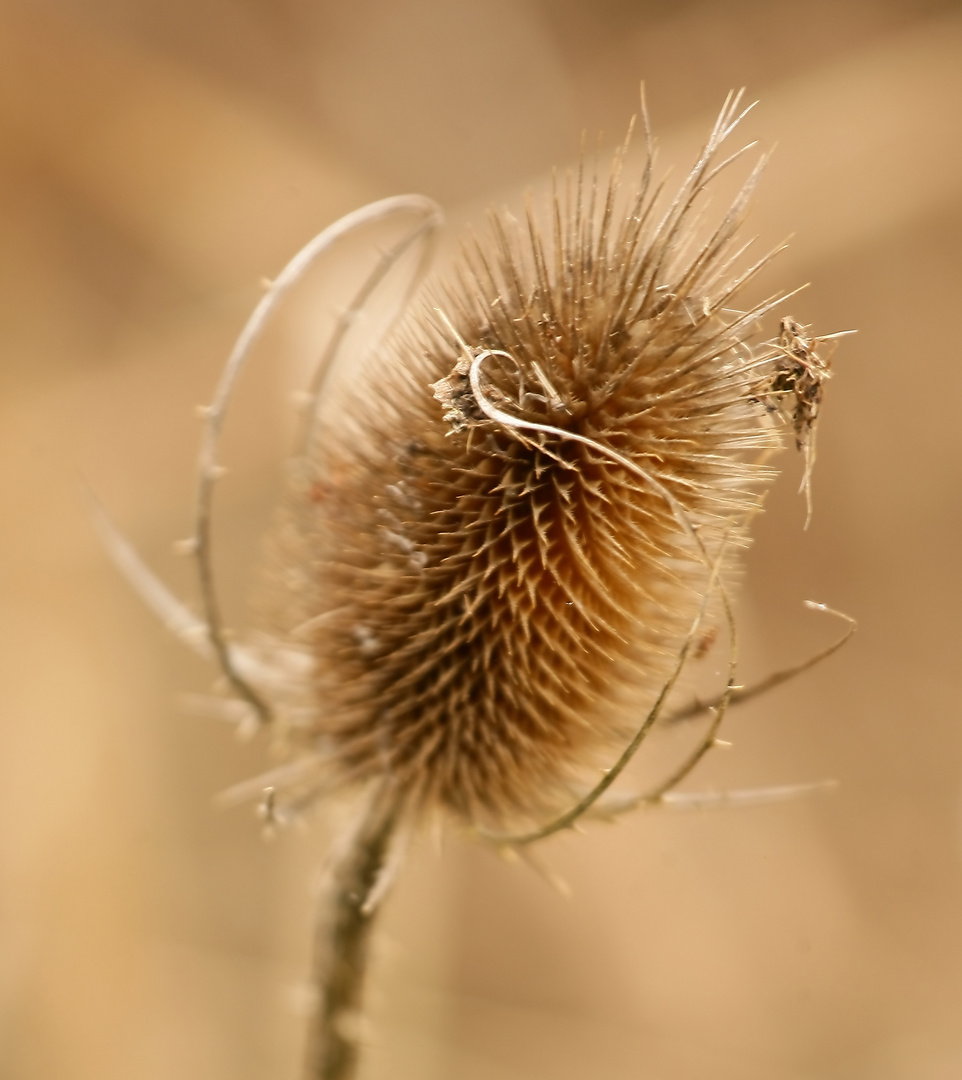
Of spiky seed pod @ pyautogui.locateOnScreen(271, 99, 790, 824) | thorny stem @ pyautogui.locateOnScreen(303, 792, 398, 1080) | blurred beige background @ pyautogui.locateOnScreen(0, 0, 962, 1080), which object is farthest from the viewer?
blurred beige background @ pyautogui.locateOnScreen(0, 0, 962, 1080)

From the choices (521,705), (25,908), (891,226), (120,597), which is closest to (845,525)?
(891,226)

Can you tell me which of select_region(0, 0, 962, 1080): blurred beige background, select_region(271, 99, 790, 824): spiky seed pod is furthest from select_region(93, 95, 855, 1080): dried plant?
select_region(0, 0, 962, 1080): blurred beige background

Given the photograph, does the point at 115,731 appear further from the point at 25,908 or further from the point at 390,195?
the point at 390,195

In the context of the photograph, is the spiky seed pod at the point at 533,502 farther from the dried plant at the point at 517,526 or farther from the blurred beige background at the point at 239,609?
the blurred beige background at the point at 239,609

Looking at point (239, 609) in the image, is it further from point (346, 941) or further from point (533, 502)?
point (533, 502)

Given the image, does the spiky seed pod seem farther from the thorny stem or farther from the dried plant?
the thorny stem

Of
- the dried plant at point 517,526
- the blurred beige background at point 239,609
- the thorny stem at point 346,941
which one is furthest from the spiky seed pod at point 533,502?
the blurred beige background at point 239,609

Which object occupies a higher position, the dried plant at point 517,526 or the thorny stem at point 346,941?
the dried plant at point 517,526
